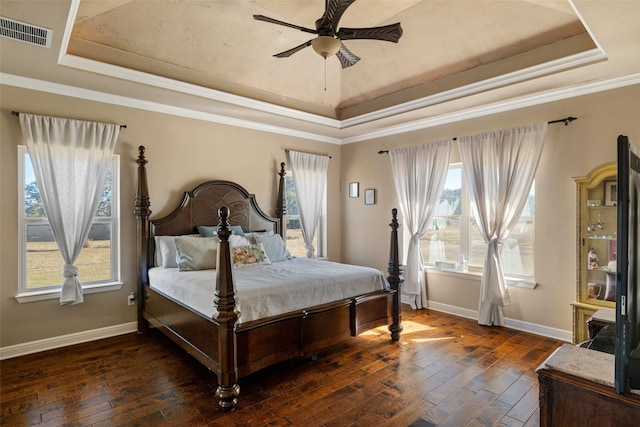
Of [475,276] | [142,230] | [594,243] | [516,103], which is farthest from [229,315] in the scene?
[516,103]

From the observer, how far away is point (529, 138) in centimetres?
379

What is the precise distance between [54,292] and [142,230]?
99 cm

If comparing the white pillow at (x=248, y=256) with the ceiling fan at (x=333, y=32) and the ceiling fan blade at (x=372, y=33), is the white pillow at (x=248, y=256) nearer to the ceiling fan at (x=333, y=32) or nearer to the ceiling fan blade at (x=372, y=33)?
the ceiling fan at (x=333, y=32)

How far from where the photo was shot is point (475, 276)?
4340 mm

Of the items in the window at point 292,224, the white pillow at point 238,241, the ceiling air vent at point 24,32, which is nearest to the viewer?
the ceiling air vent at point 24,32

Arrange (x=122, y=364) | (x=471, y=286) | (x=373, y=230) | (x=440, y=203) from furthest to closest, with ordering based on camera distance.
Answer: (x=373, y=230) < (x=440, y=203) < (x=471, y=286) < (x=122, y=364)

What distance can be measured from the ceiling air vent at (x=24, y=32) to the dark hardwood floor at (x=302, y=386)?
2.62m

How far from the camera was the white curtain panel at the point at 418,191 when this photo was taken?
4.60m

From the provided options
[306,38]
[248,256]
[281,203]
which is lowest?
[248,256]

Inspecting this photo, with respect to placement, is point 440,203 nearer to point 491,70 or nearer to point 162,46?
point 491,70

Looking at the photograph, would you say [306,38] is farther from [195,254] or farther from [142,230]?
[142,230]

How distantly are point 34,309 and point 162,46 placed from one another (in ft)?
9.45

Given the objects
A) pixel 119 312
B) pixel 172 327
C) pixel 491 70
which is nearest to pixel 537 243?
pixel 491 70

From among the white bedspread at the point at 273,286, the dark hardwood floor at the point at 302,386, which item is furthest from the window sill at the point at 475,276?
the white bedspread at the point at 273,286
